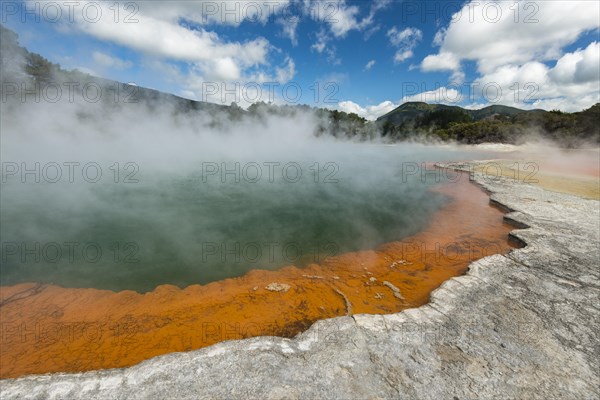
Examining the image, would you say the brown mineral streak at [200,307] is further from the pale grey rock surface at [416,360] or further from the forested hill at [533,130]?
the forested hill at [533,130]

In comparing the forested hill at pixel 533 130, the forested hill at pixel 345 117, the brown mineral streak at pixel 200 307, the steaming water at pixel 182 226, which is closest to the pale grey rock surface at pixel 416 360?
the brown mineral streak at pixel 200 307

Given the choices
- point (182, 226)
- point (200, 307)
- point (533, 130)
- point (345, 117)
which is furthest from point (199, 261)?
point (345, 117)

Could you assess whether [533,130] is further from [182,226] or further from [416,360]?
[416,360]

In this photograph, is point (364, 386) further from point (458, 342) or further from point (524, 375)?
point (524, 375)

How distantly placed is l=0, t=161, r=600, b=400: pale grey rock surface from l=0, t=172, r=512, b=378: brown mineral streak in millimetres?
499

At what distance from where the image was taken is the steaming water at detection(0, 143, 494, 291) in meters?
4.61

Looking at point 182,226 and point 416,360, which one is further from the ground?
point 182,226

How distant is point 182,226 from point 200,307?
3.17m

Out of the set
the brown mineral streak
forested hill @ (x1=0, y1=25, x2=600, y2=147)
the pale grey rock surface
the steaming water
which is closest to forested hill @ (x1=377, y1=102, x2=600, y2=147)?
forested hill @ (x1=0, y1=25, x2=600, y2=147)

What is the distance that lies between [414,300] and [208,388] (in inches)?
108

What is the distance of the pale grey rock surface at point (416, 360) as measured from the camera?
2098mm

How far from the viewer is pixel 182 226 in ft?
20.7

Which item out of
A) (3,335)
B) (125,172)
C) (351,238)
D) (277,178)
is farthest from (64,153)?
(351,238)

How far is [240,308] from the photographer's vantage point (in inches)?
139
